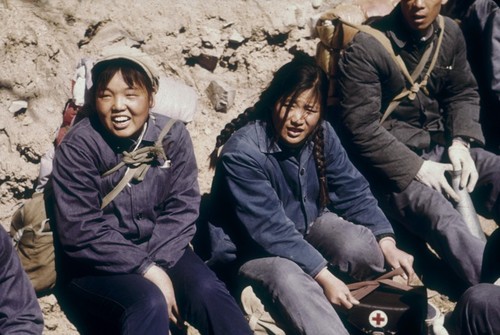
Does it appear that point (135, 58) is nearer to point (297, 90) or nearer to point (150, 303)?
point (297, 90)

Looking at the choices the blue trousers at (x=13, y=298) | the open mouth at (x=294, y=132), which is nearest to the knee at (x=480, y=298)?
the open mouth at (x=294, y=132)

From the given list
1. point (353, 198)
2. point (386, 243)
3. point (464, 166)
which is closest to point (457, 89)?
point (464, 166)

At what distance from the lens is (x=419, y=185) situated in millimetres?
5168

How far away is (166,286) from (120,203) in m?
0.53

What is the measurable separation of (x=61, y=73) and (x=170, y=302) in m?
1.73

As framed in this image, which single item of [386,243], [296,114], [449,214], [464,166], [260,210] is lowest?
[386,243]

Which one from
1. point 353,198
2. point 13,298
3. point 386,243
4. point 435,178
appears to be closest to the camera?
point 13,298

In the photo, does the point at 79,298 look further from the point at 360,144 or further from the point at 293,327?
the point at 360,144

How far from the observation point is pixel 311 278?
172 inches

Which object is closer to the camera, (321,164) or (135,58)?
(135,58)

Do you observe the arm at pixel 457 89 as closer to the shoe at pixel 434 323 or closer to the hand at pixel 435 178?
the hand at pixel 435 178

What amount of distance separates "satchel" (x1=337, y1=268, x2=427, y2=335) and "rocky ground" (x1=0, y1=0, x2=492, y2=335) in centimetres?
79

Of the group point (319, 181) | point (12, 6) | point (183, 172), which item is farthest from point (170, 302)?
point (12, 6)

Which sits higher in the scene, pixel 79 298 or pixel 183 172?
pixel 183 172
